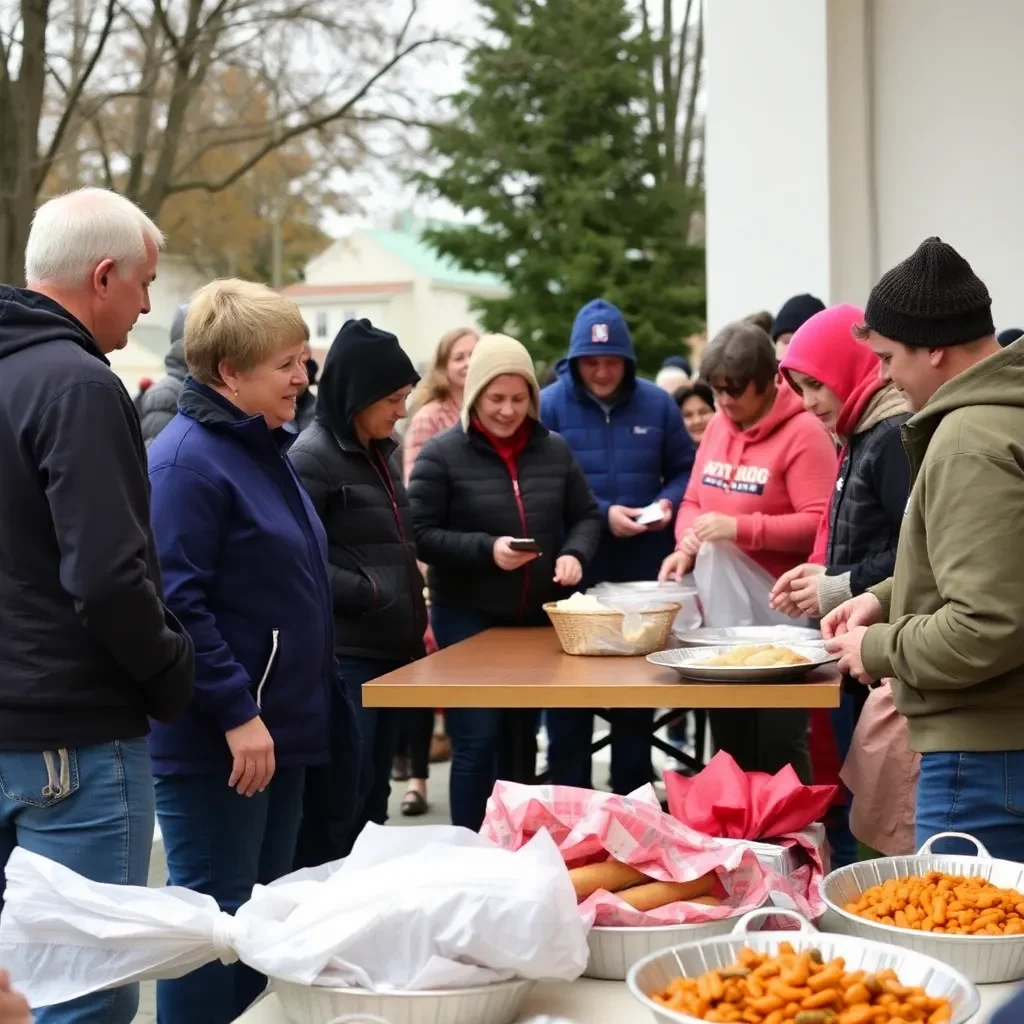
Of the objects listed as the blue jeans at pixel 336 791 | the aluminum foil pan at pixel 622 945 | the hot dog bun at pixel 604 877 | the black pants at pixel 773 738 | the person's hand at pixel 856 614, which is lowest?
the black pants at pixel 773 738

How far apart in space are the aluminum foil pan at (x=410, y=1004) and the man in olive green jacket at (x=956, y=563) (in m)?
0.92

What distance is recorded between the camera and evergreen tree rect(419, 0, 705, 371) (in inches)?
820

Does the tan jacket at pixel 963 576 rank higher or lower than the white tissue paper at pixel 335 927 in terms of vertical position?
higher

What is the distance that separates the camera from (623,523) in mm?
5184

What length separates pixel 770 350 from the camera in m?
4.67

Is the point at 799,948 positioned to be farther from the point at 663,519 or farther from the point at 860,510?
the point at 663,519

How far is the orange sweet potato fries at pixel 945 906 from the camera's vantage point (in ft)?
6.23

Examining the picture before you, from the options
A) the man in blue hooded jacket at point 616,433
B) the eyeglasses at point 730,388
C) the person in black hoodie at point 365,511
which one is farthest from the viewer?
the man in blue hooded jacket at point 616,433

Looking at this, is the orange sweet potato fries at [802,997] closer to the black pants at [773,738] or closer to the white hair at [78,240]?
the white hair at [78,240]

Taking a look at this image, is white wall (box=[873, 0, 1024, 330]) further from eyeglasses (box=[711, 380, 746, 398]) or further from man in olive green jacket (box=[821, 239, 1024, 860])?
man in olive green jacket (box=[821, 239, 1024, 860])

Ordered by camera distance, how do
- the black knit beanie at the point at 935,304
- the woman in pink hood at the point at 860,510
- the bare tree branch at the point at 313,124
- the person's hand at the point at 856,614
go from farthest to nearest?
the bare tree branch at the point at 313,124 → the woman in pink hood at the point at 860,510 → the person's hand at the point at 856,614 → the black knit beanie at the point at 935,304

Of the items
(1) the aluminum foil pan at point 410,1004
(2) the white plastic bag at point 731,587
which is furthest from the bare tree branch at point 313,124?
(1) the aluminum foil pan at point 410,1004

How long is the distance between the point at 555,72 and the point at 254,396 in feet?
56.9

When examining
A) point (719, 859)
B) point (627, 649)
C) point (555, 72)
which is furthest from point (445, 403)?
point (555, 72)
